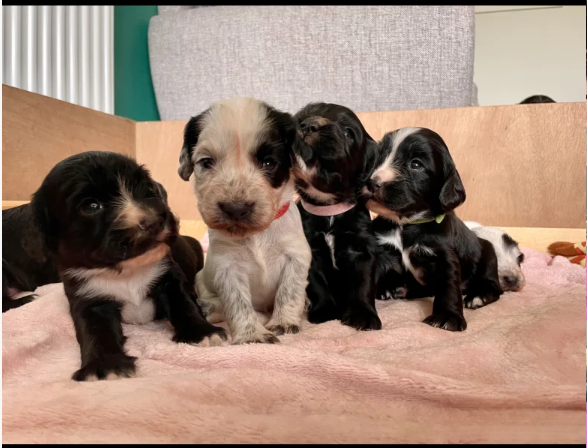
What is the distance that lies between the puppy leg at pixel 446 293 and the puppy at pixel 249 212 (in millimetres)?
679

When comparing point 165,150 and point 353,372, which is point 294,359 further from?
point 165,150

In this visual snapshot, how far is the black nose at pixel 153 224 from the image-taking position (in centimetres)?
182

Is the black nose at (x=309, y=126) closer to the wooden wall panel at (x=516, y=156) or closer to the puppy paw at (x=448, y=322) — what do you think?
the puppy paw at (x=448, y=322)

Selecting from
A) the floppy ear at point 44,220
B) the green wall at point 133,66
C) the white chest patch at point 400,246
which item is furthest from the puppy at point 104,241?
the green wall at point 133,66

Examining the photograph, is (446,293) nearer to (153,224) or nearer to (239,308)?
(239,308)

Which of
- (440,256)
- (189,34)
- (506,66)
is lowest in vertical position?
(440,256)

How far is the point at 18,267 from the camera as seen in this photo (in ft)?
9.01

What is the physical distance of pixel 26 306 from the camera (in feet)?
7.48

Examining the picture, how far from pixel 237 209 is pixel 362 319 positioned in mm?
821

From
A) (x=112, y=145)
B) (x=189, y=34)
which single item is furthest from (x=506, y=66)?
(x=112, y=145)

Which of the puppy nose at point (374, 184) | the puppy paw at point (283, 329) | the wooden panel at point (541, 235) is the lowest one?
the puppy paw at point (283, 329)

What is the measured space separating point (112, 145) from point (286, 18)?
2066mm

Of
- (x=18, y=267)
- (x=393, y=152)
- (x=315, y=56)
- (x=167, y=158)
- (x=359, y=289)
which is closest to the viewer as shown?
(x=359, y=289)

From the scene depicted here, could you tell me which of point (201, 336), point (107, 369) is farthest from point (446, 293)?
point (107, 369)
